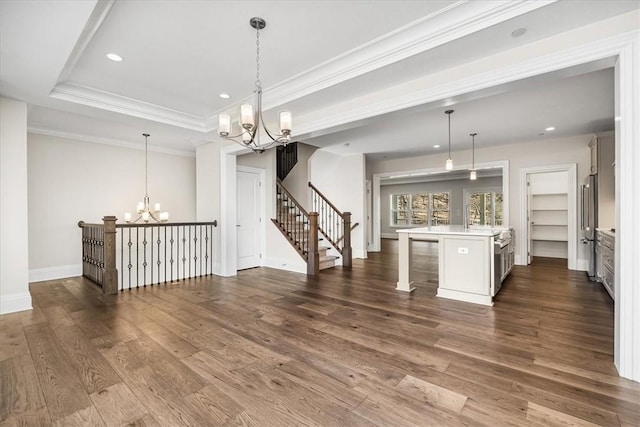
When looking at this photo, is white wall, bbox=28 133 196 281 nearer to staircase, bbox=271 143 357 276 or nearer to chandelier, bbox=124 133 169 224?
chandelier, bbox=124 133 169 224

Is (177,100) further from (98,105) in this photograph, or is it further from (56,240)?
(56,240)

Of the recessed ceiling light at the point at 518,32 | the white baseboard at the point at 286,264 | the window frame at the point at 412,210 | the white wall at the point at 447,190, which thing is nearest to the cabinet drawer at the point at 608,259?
the recessed ceiling light at the point at 518,32

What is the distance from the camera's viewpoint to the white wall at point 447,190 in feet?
38.7

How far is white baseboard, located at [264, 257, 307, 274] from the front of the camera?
6.01 m

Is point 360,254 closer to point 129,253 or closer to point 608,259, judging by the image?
point 608,259

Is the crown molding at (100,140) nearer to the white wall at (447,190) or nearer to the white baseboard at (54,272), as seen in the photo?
the white baseboard at (54,272)

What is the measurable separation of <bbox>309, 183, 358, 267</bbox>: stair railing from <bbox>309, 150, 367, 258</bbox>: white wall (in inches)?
14.6

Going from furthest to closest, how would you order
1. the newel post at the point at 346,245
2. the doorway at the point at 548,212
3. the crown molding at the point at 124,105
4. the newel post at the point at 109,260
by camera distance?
the doorway at the point at 548,212, the newel post at the point at 346,245, the newel post at the point at 109,260, the crown molding at the point at 124,105

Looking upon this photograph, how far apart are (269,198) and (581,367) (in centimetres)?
566

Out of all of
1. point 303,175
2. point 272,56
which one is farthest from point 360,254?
point 272,56

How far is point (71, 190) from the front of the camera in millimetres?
5691

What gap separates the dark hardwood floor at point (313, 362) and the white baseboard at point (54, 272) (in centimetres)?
145

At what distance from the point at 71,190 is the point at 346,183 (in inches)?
245

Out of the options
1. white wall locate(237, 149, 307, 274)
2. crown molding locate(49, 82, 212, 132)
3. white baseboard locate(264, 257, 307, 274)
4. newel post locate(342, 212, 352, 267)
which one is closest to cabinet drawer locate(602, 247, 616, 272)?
newel post locate(342, 212, 352, 267)
